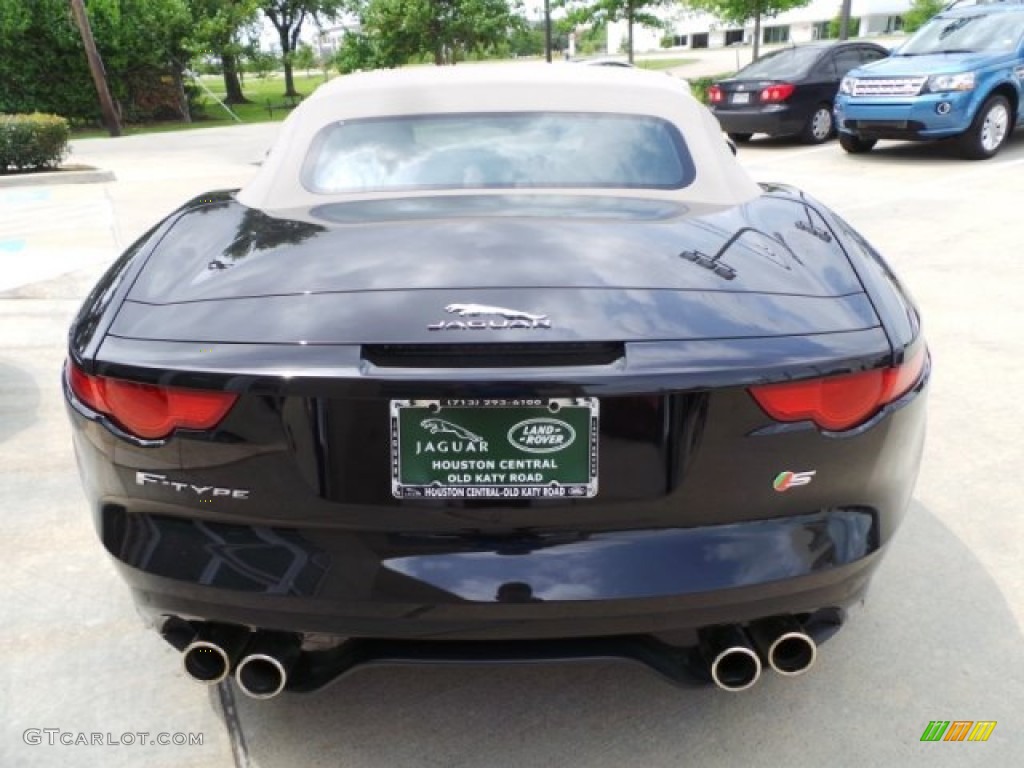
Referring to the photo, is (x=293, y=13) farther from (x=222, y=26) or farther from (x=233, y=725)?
(x=233, y=725)

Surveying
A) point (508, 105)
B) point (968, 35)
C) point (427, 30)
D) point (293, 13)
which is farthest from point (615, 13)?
point (508, 105)

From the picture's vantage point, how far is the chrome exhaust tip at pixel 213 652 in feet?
6.40

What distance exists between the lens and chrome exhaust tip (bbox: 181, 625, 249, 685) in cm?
195

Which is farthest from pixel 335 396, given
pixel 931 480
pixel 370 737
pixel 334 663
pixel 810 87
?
pixel 810 87

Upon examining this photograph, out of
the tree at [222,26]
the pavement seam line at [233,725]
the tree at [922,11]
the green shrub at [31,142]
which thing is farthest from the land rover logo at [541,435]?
the tree at [922,11]

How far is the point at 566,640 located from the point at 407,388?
2.15 ft

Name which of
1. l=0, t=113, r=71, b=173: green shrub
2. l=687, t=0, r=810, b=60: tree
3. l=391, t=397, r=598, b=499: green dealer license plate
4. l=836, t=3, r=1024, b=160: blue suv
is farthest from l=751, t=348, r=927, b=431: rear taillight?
l=687, t=0, r=810, b=60: tree

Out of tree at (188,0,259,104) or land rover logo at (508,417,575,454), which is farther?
tree at (188,0,259,104)

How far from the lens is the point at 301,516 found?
1821mm

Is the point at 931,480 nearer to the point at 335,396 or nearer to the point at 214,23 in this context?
the point at 335,396

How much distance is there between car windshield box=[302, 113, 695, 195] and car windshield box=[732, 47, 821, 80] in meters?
11.7

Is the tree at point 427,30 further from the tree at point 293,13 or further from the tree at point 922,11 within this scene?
the tree at point 922,11

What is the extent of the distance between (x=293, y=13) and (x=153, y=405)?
4301 cm

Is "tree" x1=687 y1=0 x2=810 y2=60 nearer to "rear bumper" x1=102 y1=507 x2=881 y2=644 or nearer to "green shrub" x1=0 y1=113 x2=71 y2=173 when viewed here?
"green shrub" x1=0 y1=113 x2=71 y2=173
